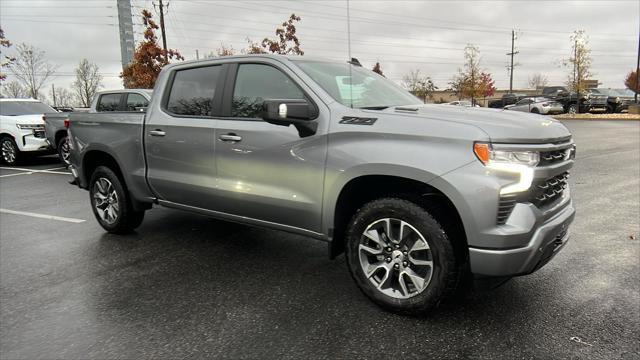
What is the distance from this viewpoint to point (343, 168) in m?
3.29

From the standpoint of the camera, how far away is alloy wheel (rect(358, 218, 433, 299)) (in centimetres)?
311

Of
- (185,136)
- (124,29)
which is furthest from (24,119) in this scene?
(124,29)

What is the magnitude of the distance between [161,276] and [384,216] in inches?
85.3

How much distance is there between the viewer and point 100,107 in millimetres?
11023

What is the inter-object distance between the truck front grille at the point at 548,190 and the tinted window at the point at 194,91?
2829 mm

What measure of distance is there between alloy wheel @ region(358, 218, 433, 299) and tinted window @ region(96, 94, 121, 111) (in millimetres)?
9068

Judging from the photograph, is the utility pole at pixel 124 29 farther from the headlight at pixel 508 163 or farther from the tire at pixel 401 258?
the headlight at pixel 508 163

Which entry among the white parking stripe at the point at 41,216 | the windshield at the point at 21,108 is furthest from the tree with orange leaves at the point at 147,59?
the white parking stripe at the point at 41,216

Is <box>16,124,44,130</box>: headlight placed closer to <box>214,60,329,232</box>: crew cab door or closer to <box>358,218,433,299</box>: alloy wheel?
<box>214,60,329,232</box>: crew cab door

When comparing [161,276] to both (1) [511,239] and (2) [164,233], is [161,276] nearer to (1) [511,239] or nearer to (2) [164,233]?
(2) [164,233]

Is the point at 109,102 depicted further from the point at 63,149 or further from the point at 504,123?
the point at 504,123

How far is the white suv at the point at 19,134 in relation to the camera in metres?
12.1

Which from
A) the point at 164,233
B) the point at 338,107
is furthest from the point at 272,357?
the point at 164,233

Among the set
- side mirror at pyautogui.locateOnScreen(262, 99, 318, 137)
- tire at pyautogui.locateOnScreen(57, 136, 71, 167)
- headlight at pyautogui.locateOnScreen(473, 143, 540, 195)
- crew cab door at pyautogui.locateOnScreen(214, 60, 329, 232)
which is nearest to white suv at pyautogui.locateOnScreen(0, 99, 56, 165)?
tire at pyautogui.locateOnScreen(57, 136, 71, 167)
